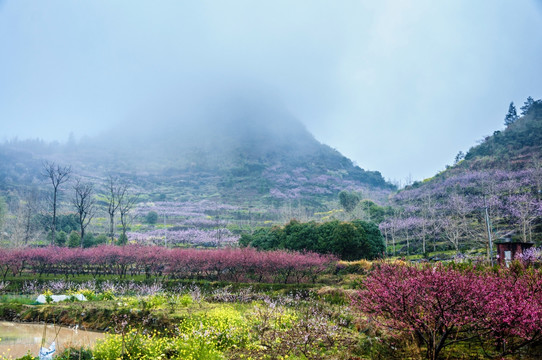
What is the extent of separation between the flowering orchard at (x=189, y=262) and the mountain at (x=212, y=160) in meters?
46.5

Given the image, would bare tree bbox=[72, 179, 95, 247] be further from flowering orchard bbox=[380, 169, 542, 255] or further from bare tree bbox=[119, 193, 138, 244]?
flowering orchard bbox=[380, 169, 542, 255]

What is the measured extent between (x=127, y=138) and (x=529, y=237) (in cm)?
13134

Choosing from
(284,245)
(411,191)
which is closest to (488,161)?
(411,191)

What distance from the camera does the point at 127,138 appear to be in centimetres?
13250

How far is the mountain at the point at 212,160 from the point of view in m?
84.7

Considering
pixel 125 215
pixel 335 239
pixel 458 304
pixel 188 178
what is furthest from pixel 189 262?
pixel 188 178

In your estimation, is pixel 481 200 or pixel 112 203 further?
pixel 112 203

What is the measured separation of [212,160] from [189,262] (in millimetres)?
85917

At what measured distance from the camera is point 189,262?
2327 cm

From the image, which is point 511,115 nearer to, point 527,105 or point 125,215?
point 527,105

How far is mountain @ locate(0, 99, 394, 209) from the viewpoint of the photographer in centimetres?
8469

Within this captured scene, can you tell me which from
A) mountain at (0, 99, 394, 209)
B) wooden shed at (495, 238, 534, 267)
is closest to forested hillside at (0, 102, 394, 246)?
mountain at (0, 99, 394, 209)

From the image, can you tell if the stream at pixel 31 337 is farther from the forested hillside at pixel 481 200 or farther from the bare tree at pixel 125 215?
the forested hillside at pixel 481 200

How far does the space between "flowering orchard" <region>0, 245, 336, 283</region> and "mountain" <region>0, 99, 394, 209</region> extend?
46.5 metres
